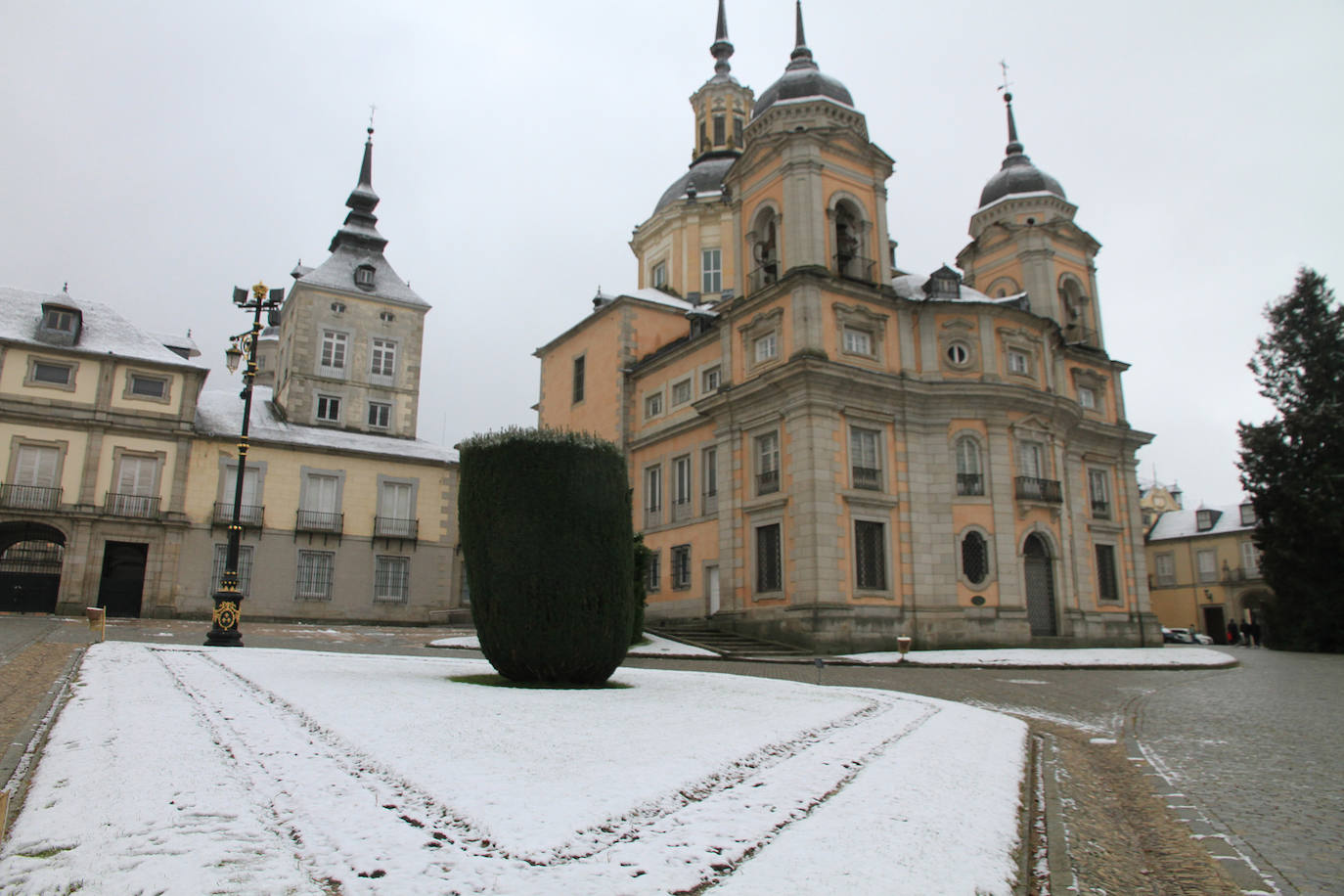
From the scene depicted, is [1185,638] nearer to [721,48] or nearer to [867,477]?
[867,477]

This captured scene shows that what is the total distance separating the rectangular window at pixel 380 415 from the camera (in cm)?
4341

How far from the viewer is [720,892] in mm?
3582

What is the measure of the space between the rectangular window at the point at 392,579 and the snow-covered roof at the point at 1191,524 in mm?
46822

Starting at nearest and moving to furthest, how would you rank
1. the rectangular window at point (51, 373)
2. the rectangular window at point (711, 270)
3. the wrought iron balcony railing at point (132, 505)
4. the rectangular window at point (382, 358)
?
the rectangular window at point (51, 373)
the wrought iron balcony railing at point (132, 505)
the rectangular window at point (711, 270)
the rectangular window at point (382, 358)

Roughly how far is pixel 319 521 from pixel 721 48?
3129 cm

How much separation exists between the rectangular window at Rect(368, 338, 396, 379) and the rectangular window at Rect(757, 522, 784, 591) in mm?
25314

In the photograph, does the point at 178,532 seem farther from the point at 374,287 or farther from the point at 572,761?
the point at 572,761

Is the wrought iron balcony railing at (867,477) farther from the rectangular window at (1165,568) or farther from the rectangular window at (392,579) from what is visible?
the rectangular window at (1165,568)

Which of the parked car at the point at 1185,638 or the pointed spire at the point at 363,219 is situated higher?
the pointed spire at the point at 363,219

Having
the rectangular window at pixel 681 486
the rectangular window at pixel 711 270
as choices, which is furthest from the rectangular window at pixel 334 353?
the rectangular window at pixel 681 486

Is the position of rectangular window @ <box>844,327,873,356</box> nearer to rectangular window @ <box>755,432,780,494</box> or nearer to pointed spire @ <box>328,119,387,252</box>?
rectangular window @ <box>755,432,780,494</box>

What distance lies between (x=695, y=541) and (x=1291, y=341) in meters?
23.6

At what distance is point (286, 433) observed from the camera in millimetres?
35625

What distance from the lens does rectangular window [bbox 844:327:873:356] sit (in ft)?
87.0
